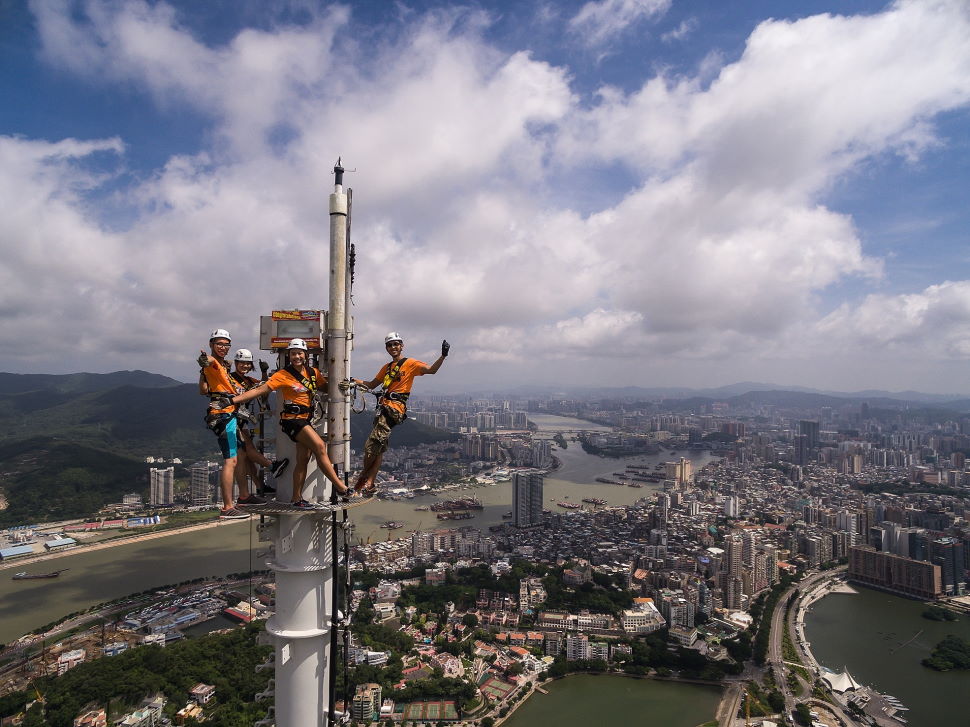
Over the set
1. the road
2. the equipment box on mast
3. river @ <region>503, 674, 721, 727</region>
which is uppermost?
the equipment box on mast

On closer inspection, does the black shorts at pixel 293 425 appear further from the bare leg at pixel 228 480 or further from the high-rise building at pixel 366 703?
the high-rise building at pixel 366 703

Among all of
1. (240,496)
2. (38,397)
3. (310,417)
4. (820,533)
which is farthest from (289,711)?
(38,397)

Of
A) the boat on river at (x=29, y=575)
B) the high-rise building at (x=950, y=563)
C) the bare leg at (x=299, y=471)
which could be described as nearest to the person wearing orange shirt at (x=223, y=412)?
the bare leg at (x=299, y=471)

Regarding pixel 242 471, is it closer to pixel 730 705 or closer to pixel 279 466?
pixel 279 466

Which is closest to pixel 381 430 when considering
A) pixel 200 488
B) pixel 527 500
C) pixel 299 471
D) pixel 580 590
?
pixel 299 471

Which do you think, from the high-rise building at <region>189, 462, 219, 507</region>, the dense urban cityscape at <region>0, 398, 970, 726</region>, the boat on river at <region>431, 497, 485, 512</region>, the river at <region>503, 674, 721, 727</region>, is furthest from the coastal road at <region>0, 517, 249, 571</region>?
the river at <region>503, 674, 721, 727</region>

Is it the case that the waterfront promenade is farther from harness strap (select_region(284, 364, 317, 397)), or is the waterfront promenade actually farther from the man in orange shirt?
harness strap (select_region(284, 364, 317, 397))
